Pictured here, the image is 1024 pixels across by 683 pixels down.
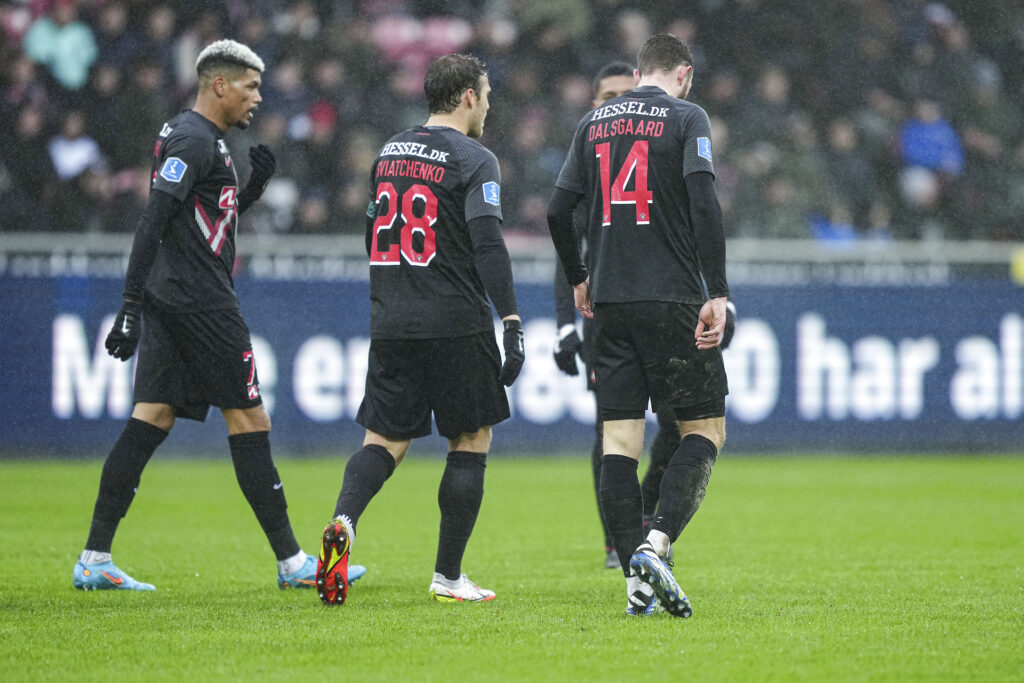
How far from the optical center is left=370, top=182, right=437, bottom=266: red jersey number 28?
514cm

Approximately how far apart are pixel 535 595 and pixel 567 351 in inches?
40.9

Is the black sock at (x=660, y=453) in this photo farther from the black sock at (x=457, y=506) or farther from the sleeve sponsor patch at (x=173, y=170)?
the sleeve sponsor patch at (x=173, y=170)

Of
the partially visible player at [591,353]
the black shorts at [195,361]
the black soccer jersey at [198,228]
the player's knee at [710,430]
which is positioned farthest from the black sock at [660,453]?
the black soccer jersey at [198,228]

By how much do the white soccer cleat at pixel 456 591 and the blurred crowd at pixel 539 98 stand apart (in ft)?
24.0

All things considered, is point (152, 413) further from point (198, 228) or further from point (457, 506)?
point (457, 506)

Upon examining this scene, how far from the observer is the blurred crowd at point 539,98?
1255cm

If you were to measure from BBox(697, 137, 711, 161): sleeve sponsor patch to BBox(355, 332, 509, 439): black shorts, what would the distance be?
3.45 ft

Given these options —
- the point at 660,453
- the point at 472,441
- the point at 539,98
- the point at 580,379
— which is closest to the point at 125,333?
the point at 472,441

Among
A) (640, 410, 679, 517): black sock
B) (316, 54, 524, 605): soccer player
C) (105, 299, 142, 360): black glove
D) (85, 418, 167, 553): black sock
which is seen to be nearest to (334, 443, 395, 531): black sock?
(316, 54, 524, 605): soccer player

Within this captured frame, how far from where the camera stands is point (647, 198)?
4.94 m

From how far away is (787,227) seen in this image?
1344cm

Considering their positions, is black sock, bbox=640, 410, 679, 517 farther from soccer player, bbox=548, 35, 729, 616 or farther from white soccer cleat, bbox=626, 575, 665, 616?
white soccer cleat, bbox=626, 575, 665, 616

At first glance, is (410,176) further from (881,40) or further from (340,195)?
(881,40)

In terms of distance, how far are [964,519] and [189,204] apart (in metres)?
4.95
